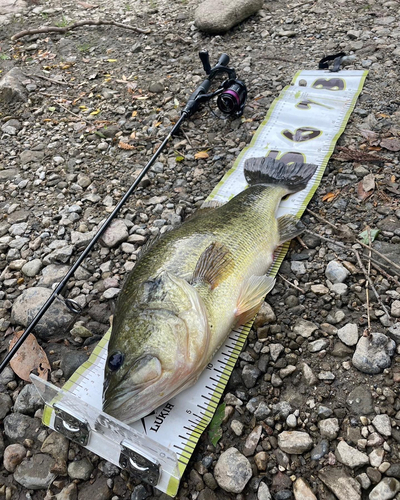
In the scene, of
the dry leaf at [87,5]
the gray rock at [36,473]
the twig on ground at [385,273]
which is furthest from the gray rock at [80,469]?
the dry leaf at [87,5]

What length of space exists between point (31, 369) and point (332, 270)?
2402 millimetres

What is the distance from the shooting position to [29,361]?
3.05 m

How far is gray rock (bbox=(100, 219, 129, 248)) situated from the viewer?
12.6ft

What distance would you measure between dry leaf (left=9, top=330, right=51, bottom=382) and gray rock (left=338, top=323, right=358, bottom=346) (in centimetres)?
211

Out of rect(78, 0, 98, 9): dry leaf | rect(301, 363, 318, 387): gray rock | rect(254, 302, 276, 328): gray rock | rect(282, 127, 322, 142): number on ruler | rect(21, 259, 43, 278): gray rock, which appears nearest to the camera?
rect(301, 363, 318, 387): gray rock

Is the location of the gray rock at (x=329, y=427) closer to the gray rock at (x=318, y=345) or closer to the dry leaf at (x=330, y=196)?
the gray rock at (x=318, y=345)

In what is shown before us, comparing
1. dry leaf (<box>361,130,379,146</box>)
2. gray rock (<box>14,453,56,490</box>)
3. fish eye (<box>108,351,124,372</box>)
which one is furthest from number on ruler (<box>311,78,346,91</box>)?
gray rock (<box>14,453,56,490</box>)

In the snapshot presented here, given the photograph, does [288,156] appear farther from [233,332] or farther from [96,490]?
[96,490]

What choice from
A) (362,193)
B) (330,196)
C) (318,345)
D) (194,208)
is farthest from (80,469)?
(362,193)

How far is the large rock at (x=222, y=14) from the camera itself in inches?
265

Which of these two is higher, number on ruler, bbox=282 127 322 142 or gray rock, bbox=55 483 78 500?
number on ruler, bbox=282 127 322 142

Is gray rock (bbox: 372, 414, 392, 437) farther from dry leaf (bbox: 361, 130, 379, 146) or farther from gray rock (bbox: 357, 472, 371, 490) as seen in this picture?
dry leaf (bbox: 361, 130, 379, 146)

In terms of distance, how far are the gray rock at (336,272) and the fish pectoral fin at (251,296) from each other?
560 mm

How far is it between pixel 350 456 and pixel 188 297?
1.28 m
